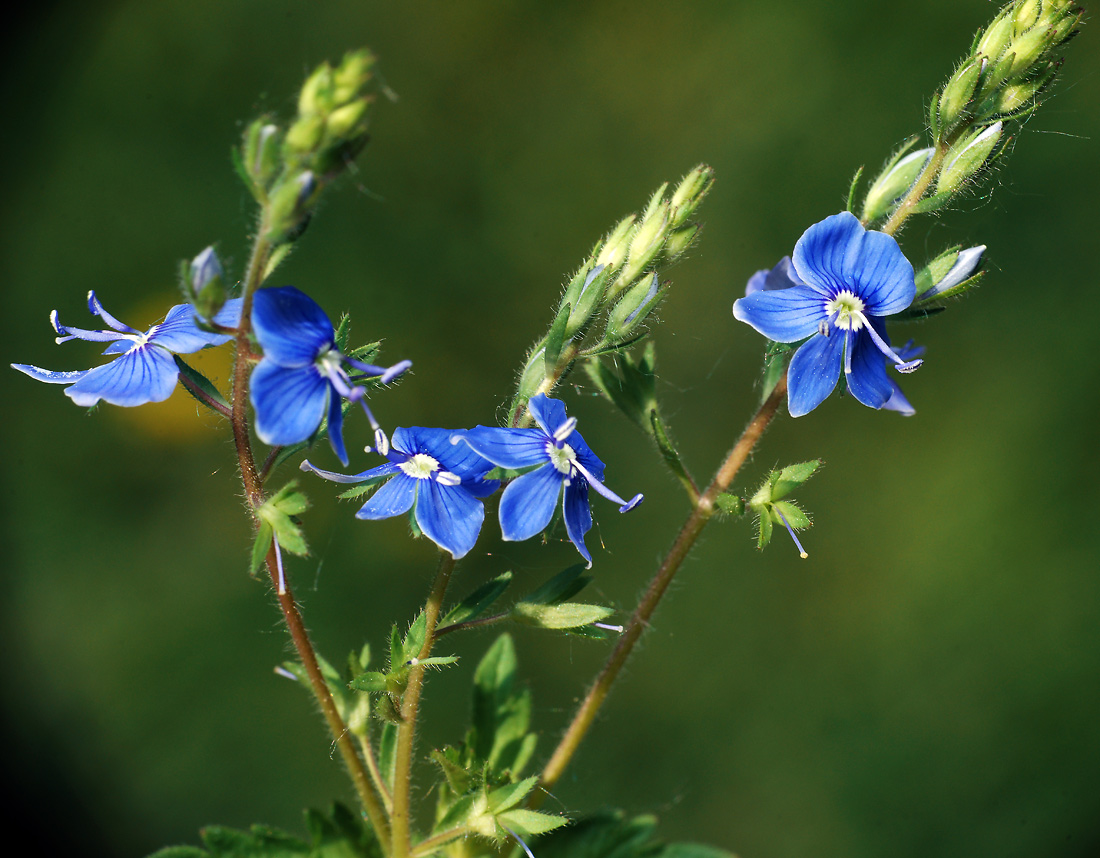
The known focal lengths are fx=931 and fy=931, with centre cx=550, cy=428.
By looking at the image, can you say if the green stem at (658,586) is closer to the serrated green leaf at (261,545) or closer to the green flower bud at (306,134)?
the serrated green leaf at (261,545)

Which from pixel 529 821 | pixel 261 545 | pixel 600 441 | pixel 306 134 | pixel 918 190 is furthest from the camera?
pixel 600 441

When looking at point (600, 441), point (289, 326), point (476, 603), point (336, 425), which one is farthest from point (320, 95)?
point (600, 441)

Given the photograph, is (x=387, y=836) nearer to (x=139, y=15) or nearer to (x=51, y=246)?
A: (x=51, y=246)

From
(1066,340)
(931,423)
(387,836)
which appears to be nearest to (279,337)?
(387,836)

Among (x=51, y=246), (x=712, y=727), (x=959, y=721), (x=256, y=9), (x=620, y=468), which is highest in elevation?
(x=256, y=9)

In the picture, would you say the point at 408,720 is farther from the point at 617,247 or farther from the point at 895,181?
the point at 895,181

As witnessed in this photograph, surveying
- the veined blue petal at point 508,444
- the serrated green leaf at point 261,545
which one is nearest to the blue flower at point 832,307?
the veined blue petal at point 508,444
